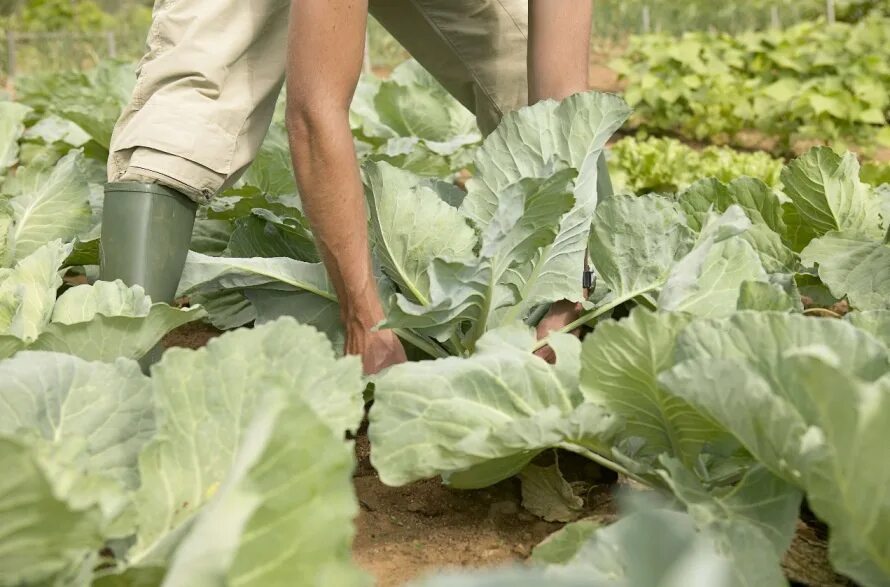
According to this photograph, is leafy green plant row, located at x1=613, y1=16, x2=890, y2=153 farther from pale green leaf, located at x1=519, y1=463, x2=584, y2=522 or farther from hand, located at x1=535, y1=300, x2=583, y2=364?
pale green leaf, located at x1=519, y1=463, x2=584, y2=522

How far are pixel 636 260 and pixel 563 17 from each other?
23.2 inches

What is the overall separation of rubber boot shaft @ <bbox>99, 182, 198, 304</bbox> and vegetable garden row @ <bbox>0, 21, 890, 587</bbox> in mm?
84

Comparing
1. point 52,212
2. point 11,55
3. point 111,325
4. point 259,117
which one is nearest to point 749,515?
point 111,325

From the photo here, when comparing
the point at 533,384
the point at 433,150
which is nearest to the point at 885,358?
the point at 533,384

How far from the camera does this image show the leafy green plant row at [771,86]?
6.84 meters

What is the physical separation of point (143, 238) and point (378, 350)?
65cm

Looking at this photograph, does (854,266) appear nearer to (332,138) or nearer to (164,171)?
(332,138)

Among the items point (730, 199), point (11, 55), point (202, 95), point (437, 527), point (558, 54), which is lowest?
point (437, 527)

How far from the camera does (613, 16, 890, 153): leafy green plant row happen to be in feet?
22.4

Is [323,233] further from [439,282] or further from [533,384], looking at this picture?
[533,384]

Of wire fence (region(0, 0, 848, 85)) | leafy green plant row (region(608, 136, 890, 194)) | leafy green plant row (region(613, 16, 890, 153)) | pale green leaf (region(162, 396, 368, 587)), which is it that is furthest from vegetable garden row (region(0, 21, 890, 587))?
wire fence (region(0, 0, 848, 85))

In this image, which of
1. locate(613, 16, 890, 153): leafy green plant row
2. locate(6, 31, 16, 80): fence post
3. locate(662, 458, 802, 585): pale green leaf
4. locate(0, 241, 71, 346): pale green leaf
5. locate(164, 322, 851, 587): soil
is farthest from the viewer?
locate(6, 31, 16, 80): fence post

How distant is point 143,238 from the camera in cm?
243

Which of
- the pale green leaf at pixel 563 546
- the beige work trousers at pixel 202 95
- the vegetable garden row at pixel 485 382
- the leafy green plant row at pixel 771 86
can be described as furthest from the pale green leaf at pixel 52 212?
the leafy green plant row at pixel 771 86
